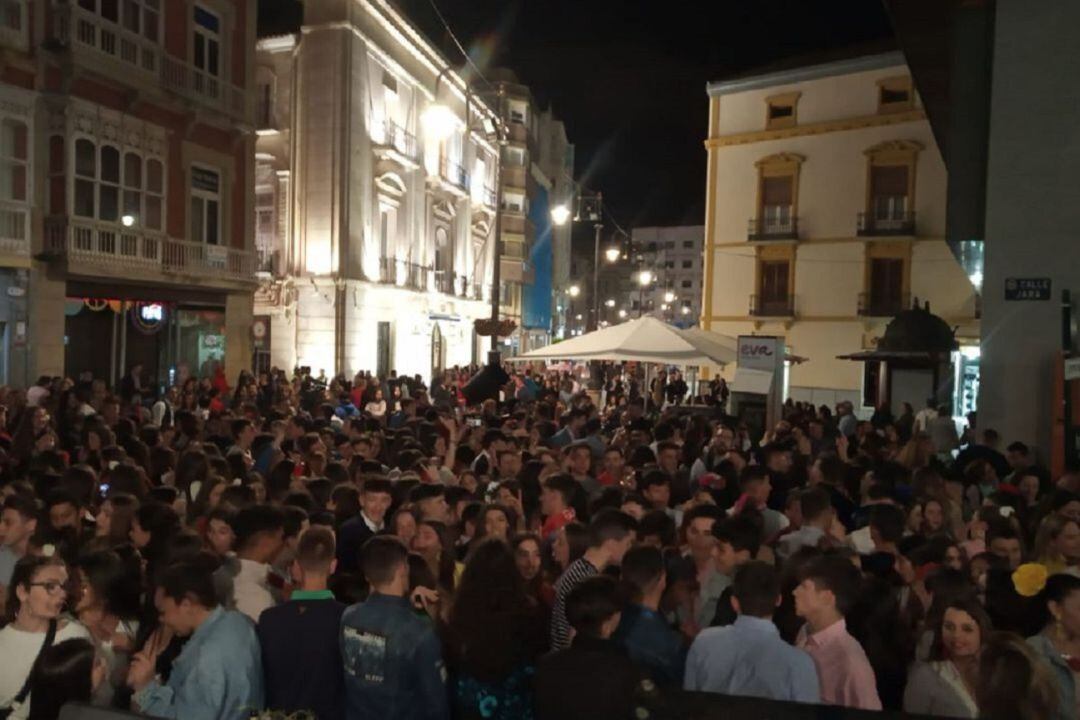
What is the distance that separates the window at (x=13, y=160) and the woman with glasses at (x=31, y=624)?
1555 centimetres

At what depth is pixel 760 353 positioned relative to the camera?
14367 millimetres

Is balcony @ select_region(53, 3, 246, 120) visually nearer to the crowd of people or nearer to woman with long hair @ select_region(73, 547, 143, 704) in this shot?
the crowd of people

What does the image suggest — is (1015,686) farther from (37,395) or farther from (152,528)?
(37,395)

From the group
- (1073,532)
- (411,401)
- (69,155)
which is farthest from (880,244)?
(1073,532)

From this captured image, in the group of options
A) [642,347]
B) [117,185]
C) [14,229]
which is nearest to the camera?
[642,347]

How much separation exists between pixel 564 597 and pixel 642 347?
928 cm

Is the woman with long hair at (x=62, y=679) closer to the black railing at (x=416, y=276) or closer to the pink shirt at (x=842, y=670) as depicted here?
the pink shirt at (x=842, y=670)

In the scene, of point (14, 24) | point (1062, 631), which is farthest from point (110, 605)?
point (14, 24)

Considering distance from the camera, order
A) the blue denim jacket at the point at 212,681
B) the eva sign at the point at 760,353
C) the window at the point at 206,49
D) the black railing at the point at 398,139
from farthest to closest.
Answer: the black railing at the point at 398,139
the window at the point at 206,49
the eva sign at the point at 760,353
the blue denim jacket at the point at 212,681

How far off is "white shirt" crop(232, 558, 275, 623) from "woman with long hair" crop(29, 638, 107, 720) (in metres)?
1.14

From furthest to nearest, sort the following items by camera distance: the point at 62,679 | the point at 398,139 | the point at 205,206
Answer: the point at 398,139
the point at 205,206
the point at 62,679

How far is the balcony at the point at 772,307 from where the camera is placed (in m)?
34.7

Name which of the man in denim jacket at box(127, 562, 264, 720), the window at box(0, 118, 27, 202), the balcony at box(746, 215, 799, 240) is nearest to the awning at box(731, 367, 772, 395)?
the man in denim jacket at box(127, 562, 264, 720)

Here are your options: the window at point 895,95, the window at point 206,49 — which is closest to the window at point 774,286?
the window at point 895,95
